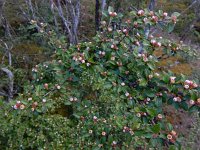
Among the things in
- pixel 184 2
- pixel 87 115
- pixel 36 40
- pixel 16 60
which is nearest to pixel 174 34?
pixel 184 2

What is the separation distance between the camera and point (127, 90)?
71.2 inches

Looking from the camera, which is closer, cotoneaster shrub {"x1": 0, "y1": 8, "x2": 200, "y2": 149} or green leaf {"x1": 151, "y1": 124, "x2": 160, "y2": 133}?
green leaf {"x1": 151, "y1": 124, "x2": 160, "y2": 133}

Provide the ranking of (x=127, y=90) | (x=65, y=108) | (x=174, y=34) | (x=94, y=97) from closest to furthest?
1. (x=127, y=90)
2. (x=94, y=97)
3. (x=65, y=108)
4. (x=174, y=34)

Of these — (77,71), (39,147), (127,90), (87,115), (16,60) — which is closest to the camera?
(127,90)

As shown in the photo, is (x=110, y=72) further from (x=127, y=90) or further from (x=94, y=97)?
(x=94, y=97)

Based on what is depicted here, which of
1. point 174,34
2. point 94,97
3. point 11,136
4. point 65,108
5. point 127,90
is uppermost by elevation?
point 127,90

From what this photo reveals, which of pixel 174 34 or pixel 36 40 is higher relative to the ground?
pixel 36 40

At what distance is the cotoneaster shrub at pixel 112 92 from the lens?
1.70 metres

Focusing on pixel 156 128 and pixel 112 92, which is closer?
pixel 156 128

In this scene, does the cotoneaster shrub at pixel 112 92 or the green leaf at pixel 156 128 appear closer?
the green leaf at pixel 156 128

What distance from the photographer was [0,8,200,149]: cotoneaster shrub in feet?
5.57

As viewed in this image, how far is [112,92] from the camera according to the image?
6.55ft

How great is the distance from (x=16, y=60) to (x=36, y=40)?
576mm

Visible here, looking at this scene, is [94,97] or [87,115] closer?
[87,115]
